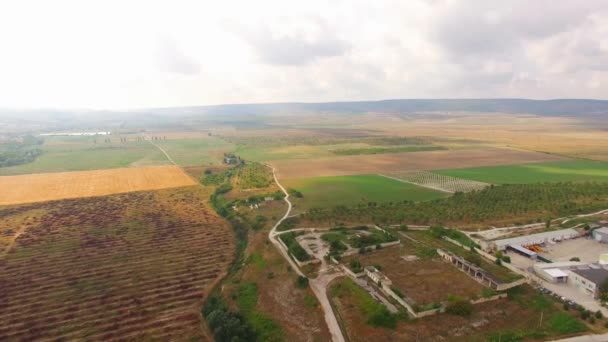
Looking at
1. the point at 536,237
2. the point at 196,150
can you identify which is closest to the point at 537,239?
the point at 536,237

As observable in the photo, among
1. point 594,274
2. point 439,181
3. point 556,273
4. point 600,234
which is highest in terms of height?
point 439,181

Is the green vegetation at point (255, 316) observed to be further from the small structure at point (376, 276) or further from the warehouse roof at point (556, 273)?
the warehouse roof at point (556, 273)

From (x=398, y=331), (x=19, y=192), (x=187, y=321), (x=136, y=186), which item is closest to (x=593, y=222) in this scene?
(x=398, y=331)

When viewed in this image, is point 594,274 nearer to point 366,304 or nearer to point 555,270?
point 555,270

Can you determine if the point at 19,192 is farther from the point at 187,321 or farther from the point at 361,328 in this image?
the point at 361,328

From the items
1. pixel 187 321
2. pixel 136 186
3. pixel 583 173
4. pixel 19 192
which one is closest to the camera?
pixel 187 321

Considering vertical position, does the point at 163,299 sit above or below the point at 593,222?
below

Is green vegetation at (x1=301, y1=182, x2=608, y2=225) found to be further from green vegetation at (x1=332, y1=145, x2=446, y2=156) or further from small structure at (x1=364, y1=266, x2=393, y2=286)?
green vegetation at (x1=332, y1=145, x2=446, y2=156)
